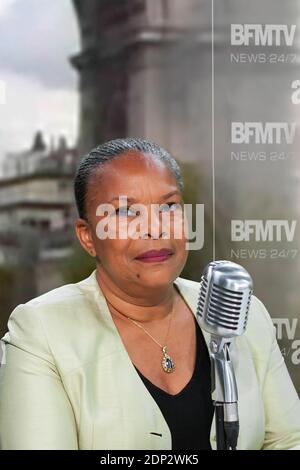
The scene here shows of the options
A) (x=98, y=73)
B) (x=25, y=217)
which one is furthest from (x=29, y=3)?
(x=25, y=217)

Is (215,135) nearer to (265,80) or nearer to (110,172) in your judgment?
(265,80)

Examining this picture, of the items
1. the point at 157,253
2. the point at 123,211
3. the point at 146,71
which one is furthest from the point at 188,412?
the point at 146,71

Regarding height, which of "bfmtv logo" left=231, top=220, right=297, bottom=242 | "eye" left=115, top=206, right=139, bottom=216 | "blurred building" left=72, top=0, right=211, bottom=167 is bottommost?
"bfmtv logo" left=231, top=220, right=297, bottom=242

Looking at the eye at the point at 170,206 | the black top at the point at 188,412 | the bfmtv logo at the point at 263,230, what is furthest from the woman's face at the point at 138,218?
the bfmtv logo at the point at 263,230

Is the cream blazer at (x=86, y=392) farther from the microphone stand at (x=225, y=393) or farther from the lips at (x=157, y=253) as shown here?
the microphone stand at (x=225, y=393)

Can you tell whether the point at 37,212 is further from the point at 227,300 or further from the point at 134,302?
the point at 227,300

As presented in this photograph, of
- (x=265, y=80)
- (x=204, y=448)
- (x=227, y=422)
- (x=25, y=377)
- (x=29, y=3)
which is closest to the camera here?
(x=227, y=422)

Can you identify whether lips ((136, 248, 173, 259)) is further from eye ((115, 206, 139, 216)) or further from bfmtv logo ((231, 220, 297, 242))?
bfmtv logo ((231, 220, 297, 242))

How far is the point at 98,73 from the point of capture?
6.95 feet

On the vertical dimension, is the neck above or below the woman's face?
below

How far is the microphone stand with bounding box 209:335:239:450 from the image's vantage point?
1109 millimetres

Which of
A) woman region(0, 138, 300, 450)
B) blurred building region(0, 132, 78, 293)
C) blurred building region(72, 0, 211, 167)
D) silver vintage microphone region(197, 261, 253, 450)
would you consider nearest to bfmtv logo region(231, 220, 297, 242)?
blurred building region(72, 0, 211, 167)

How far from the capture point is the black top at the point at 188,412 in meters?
1.43

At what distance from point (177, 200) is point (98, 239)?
0.65 feet
